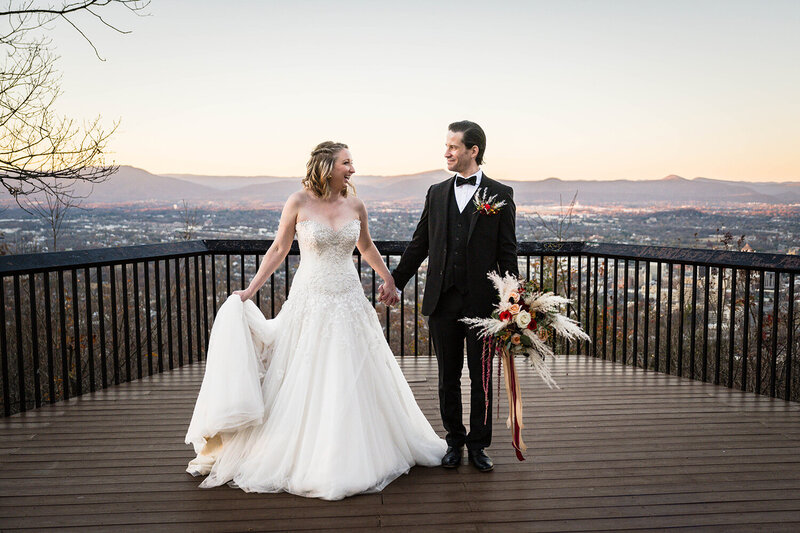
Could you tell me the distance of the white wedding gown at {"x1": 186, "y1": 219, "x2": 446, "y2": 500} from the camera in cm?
280

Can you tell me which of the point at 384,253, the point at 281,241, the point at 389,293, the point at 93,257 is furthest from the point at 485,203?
the point at 93,257

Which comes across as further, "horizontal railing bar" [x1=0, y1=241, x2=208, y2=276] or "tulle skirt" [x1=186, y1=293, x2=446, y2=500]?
"horizontal railing bar" [x1=0, y1=241, x2=208, y2=276]

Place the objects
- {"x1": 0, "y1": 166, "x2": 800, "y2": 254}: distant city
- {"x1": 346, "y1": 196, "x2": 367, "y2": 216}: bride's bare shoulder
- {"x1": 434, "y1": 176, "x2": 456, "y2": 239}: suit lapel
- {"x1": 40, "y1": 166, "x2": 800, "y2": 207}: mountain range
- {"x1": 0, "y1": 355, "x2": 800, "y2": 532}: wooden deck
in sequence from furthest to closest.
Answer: {"x1": 40, "y1": 166, "x2": 800, "y2": 207}: mountain range
{"x1": 0, "y1": 166, "x2": 800, "y2": 254}: distant city
{"x1": 346, "y1": 196, "x2": 367, "y2": 216}: bride's bare shoulder
{"x1": 434, "y1": 176, "x2": 456, "y2": 239}: suit lapel
{"x1": 0, "y1": 355, "x2": 800, "y2": 532}: wooden deck

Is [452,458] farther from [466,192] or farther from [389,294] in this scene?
[466,192]

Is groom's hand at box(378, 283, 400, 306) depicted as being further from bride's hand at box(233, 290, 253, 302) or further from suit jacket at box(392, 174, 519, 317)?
bride's hand at box(233, 290, 253, 302)

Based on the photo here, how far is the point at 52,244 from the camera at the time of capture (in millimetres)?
7973

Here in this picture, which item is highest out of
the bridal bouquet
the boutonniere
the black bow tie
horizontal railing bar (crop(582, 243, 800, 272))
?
the black bow tie

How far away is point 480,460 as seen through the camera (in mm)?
3096

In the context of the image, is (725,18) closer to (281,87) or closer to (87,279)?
(281,87)

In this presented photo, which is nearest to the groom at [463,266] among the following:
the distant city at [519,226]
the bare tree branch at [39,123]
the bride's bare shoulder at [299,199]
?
the bride's bare shoulder at [299,199]

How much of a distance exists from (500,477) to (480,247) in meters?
1.18

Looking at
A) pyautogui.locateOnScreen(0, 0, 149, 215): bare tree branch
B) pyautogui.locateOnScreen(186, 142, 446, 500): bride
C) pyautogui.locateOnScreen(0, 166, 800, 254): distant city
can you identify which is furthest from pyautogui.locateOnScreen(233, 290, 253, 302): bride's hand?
pyautogui.locateOnScreen(0, 0, 149, 215): bare tree branch

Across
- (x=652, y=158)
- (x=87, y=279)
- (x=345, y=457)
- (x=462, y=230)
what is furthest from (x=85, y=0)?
(x=652, y=158)

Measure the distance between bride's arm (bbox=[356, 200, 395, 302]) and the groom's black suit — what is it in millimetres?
266
